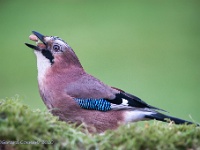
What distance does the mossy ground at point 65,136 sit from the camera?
10.5 ft

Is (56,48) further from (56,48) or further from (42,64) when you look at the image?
(42,64)

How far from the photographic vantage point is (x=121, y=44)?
13.6m

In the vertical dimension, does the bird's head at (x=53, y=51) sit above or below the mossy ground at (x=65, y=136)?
above

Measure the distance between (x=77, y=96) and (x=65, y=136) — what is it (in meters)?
1.76

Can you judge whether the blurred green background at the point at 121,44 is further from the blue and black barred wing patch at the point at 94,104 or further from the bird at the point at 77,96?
the blue and black barred wing patch at the point at 94,104

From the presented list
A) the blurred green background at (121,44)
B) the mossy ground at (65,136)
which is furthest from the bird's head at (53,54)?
the blurred green background at (121,44)

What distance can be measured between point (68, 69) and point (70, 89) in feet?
1.00

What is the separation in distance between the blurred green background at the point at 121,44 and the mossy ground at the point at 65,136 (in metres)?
5.29

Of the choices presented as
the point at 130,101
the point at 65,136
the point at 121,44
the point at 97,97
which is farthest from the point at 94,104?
the point at 121,44

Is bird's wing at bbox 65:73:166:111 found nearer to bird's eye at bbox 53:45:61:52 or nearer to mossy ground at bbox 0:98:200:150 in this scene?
bird's eye at bbox 53:45:61:52

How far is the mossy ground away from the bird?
1302 millimetres

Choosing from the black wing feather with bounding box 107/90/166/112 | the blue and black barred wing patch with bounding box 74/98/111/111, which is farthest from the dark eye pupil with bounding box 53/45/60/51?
the black wing feather with bounding box 107/90/166/112

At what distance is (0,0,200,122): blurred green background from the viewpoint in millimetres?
10474

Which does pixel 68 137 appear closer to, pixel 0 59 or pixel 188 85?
pixel 188 85
